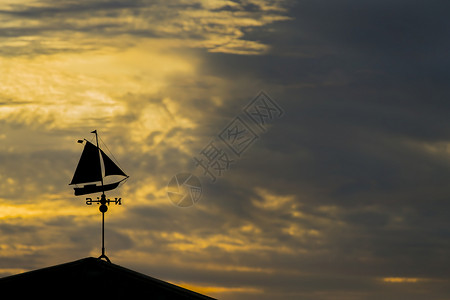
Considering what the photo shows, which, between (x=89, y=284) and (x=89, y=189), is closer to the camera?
(x=89, y=284)

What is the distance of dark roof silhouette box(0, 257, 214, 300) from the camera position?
75.3ft

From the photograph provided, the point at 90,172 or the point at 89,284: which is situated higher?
the point at 90,172

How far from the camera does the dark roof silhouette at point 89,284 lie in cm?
2295

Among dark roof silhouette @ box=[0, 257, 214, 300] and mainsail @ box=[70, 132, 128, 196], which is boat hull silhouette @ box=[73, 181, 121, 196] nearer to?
mainsail @ box=[70, 132, 128, 196]

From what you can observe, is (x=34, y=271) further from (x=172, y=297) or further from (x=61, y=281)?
(x=172, y=297)

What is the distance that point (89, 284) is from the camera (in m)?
23.3

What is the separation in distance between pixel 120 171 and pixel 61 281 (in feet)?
30.4

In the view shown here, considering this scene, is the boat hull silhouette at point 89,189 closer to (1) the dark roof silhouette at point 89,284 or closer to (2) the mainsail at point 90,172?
(2) the mainsail at point 90,172

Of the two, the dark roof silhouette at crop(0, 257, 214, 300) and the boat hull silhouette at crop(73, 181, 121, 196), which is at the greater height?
the boat hull silhouette at crop(73, 181, 121, 196)

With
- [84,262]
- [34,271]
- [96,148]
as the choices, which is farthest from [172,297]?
[96,148]

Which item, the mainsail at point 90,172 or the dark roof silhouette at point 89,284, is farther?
the mainsail at point 90,172

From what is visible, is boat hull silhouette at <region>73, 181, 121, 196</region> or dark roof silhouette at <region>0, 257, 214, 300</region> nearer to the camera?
dark roof silhouette at <region>0, 257, 214, 300</region>

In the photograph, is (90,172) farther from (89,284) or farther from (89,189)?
(89,284)

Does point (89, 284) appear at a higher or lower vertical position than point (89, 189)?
lower
